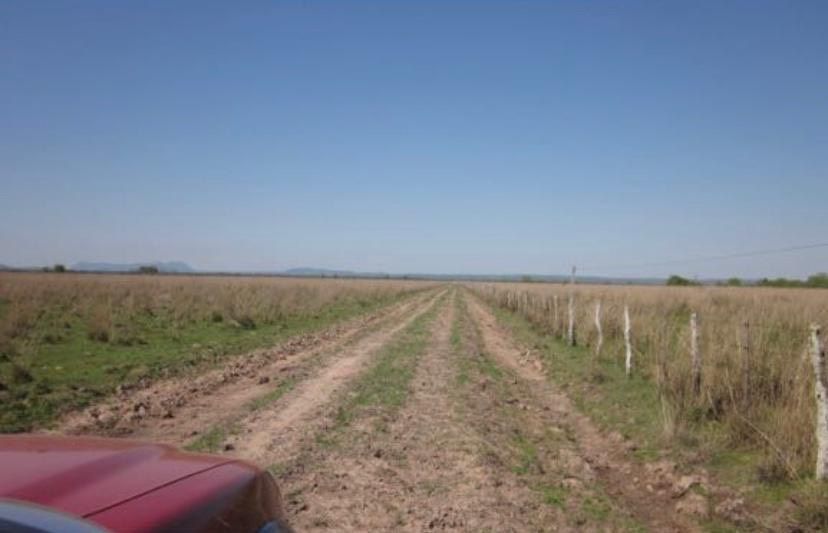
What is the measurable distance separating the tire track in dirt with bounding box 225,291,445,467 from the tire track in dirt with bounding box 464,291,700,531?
130 inches

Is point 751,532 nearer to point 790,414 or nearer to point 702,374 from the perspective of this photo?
point 790,414

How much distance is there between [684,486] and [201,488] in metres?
5.64

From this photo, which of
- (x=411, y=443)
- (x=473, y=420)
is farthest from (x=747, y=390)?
(x=411, y=443)

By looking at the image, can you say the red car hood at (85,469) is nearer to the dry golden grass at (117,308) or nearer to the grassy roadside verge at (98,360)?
the grassy roadside verge at (98,360)

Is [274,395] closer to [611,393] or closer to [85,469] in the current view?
[611,393]

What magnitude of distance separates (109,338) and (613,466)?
12980mm

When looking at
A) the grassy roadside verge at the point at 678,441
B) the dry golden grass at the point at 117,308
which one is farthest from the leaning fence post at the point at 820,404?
the dry golden grass at the point at 117,308

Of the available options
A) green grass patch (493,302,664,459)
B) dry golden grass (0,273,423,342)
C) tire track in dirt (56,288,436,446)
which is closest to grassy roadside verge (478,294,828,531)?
green grass patch (493,302,664,459)

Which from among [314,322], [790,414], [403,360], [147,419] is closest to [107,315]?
[314,322]

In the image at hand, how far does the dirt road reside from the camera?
5.32 m

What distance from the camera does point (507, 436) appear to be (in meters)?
7.83

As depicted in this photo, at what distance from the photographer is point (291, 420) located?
8102 millimetres

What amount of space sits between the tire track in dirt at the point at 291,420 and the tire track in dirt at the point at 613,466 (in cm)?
329

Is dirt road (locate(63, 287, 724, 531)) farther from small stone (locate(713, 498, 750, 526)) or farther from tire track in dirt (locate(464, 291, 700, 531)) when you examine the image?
small stone (locate(713, 498, 750, 526))
